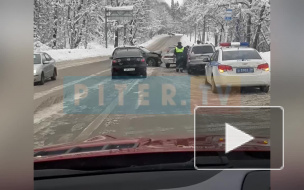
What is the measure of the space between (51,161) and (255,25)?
52.6 ft

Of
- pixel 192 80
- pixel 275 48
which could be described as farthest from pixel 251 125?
pixel 192 80

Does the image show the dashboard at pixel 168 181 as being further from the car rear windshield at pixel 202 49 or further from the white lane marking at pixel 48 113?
the car rear windshield at pixel 202 49

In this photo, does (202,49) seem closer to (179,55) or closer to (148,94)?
(179,55)

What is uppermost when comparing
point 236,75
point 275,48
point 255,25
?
point 255,25

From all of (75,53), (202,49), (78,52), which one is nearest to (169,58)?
(202,49)

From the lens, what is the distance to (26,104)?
3.48ft

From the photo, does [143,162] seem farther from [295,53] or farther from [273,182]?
[295,53]

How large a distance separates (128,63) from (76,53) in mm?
15871

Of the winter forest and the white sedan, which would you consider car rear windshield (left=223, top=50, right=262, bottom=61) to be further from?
the winter forest

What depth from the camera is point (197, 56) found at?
33.6ft

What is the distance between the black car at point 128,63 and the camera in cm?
977

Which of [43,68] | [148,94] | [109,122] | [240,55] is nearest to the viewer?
[109,122]

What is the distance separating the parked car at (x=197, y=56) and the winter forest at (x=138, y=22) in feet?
12.2

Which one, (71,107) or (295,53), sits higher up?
(295,53)
